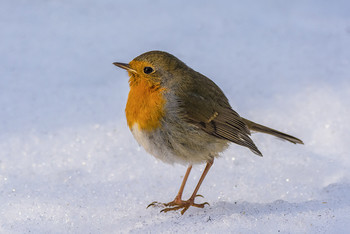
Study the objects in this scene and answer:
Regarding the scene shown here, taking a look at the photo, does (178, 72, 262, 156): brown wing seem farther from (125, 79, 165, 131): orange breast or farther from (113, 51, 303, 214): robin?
(125, 79, 165, 131): orange breast

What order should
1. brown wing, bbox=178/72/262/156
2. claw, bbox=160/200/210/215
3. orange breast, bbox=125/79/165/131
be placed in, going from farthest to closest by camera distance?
claw, bbox=160/200/210/215 < brown wing, bbox=178/72/262/156 < orange breast, bbox=125/79/165/131

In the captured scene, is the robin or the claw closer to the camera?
the robin

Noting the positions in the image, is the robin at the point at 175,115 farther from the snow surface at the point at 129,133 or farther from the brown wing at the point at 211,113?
the snow surface at the point at 129,133

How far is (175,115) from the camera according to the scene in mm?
3943

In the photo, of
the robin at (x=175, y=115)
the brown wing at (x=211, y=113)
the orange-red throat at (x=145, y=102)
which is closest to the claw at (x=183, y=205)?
the robin at (x=175, y=115)

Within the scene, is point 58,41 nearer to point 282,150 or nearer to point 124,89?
point 124,89

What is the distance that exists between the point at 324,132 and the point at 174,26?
103 inches

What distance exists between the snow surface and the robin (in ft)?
1.50

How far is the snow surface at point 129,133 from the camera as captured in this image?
411 cm

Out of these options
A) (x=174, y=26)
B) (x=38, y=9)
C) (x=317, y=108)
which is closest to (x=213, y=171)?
(x=317, y=108)

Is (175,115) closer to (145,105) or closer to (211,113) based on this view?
(145,105)

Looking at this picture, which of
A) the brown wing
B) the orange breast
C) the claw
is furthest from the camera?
the claw

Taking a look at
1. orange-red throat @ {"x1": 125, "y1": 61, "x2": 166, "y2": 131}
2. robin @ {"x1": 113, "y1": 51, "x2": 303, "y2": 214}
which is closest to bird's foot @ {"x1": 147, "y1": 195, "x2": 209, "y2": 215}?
robin @ {"x1": 113, "y1": 51, "x2": 303, "y2": 214}

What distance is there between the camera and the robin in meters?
3.91
